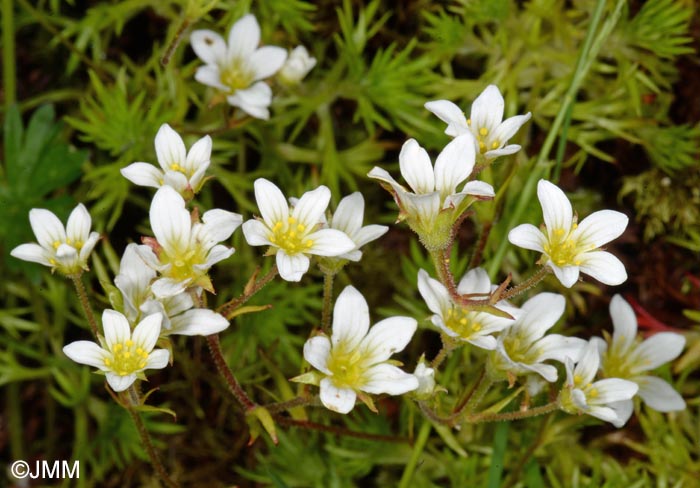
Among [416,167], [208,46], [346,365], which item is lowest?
[346,365]

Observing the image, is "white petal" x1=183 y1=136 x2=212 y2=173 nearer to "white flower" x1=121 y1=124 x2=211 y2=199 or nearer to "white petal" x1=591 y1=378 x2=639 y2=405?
"white flower" x1=121 y1=124 x2=211 y2=199

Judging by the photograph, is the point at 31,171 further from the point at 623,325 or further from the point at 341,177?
the point at 623,325

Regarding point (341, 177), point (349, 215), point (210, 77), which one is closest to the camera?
point (349, 215)

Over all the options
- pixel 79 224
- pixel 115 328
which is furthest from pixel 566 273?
pixel 79 224

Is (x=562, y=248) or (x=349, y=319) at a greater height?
(x=562, y=248)

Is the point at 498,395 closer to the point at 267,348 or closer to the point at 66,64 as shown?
the point at 267,348

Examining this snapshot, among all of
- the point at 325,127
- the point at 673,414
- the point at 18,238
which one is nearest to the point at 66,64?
the point at 18,238

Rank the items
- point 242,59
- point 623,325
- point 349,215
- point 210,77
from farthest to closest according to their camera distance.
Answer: point 242,59, point 210,77, point 623,325, point 349,215

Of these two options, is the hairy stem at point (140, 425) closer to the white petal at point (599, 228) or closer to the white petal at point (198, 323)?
the white petal at point (198, 323)
